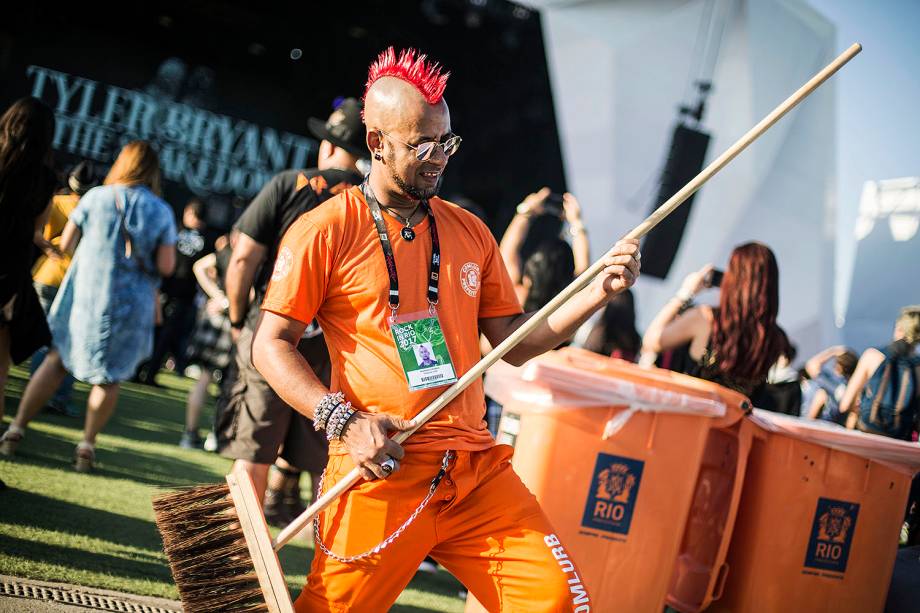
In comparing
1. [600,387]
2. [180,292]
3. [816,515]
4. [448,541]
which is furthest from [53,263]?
[816,515]

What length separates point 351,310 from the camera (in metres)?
2.65

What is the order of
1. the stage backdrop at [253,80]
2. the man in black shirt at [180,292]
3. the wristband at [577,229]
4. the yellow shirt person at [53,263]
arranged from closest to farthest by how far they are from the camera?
1. the wristband at [577,229]
2. the yellow shirt person at [53,263]
3. the man in black shirt at [180,292]
4. the stage backdrop at [253,80]

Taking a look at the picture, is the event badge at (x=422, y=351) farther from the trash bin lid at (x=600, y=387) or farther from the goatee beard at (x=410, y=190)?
the trash bin lid at (x=600, y=387)

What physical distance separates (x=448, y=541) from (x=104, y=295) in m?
3.57

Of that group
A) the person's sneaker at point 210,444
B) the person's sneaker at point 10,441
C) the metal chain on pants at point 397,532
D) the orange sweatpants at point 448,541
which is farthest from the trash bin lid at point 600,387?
the person's sneaker at point 210,444

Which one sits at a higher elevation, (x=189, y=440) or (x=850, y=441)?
(x=850, y=441)

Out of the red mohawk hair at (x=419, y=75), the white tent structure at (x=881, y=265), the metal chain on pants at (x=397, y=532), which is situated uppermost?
the white tent structure at (x=881, y=265)

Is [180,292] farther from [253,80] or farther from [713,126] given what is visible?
[713,126]

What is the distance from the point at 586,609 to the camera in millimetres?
2525

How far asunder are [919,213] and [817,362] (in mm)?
3994

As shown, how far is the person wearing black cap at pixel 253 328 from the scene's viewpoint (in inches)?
167

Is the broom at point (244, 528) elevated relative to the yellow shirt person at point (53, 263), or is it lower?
lower

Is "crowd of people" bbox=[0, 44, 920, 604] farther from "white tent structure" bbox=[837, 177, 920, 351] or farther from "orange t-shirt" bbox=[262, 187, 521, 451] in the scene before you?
"white tent structure" bbox=[837, 177, 920, 351]

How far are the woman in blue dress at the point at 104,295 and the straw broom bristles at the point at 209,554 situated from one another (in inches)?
120
